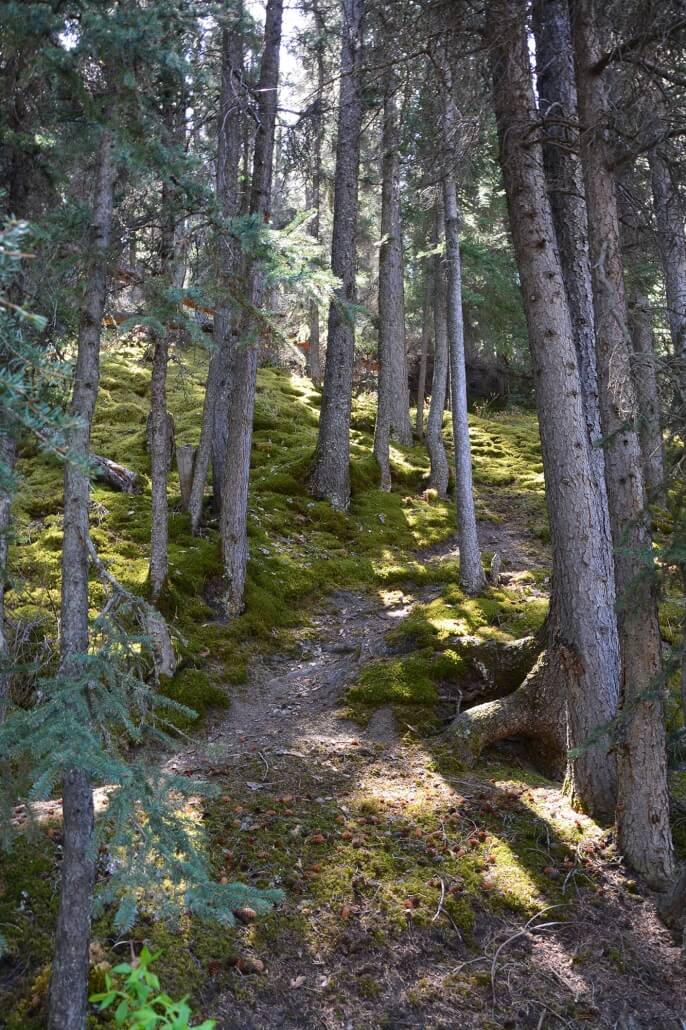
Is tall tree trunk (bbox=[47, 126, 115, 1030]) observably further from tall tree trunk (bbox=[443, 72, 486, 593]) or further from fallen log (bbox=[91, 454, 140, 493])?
fallen log (bbox=[91, 454, 140, 493])

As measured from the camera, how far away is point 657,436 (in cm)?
473

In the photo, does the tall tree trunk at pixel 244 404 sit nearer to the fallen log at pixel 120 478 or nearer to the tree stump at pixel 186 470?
the tree stump at pixel 186 470

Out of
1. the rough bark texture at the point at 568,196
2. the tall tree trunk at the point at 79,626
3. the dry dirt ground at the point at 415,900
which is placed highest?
the rough bark texture at the point at 568,196

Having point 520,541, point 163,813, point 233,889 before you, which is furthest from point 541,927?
point 520,541

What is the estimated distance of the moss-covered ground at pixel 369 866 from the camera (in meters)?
4.11

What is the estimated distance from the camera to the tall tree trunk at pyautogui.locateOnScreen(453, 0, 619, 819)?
19.5 feet

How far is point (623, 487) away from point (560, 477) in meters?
1.07

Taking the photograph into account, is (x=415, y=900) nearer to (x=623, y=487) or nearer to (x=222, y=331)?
(x=623, y=487)

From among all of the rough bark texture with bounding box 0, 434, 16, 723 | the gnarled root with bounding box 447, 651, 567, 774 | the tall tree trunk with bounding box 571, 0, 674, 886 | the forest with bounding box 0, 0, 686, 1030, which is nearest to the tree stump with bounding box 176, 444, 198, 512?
the forest with bounding box 0, 0, 686, 1030

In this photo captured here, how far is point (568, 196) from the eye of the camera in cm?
721

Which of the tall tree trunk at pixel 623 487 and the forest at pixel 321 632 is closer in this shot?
the forest at pixel 321 632

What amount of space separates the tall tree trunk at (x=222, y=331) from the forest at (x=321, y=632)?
75mm

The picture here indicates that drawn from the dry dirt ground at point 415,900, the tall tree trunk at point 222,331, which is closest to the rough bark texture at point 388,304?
the tall tree trunk at point 222,331

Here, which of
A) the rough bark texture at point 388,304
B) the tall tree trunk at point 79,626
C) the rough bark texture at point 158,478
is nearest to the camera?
the tall tree trunk at point 79,626
